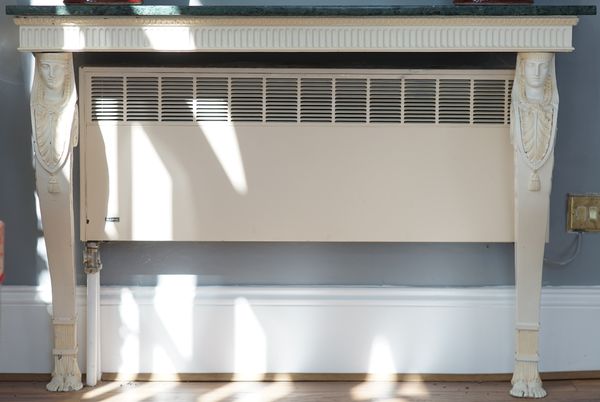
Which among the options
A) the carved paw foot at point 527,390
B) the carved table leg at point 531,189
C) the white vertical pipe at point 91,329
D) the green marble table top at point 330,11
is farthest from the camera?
the white vertical pipe at point 91,329

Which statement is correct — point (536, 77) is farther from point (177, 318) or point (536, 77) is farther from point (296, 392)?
point (177, 318)

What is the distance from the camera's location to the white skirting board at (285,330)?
271 cm

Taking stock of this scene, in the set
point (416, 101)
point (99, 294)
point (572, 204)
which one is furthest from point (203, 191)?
point (572, 204)

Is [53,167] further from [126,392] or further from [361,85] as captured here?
[361,85]

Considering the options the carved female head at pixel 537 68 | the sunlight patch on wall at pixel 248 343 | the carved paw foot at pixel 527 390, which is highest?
the carved female head at pixel 537 68

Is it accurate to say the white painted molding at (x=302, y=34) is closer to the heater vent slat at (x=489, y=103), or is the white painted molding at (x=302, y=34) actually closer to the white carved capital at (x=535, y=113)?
the white carved capital at (x=535, y=113)

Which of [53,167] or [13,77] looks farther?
[13,77]

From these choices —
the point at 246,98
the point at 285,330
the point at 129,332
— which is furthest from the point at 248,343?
the point at 246,98

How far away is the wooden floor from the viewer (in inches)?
101

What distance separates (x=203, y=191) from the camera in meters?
2.57

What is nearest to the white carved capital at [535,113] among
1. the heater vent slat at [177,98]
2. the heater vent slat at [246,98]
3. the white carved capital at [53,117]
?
the heater vent slat at [246,98]

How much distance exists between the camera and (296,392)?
262cm

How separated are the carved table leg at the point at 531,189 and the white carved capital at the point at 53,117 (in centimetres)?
115

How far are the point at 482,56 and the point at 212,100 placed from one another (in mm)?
764
